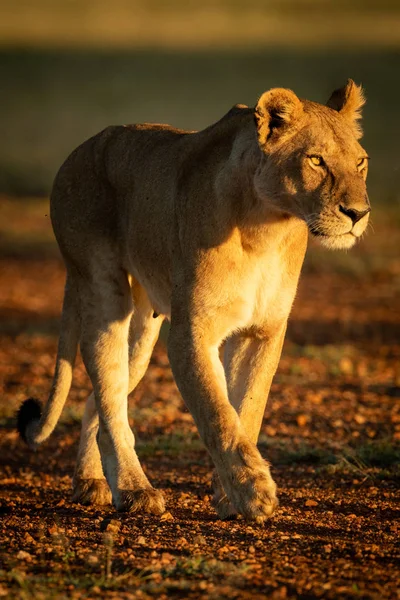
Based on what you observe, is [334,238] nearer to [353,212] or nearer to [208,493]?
[353,212]

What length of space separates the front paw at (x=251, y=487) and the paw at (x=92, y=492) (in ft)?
3.91

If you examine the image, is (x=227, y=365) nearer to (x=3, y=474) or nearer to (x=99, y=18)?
(x=3, y=474)

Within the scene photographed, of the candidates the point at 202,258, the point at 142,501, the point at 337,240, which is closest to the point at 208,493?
the point at 142,501

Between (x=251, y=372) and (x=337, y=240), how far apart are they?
838mm

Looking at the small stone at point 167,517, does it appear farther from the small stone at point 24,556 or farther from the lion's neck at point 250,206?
the lion's neck at point 250,206

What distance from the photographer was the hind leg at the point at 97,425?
5637mm

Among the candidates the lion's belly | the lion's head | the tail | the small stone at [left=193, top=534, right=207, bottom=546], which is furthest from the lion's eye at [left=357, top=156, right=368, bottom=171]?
the tail

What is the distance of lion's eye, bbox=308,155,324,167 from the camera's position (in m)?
4.70

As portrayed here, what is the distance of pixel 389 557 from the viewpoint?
4352 mm

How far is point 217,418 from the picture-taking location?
4684 millimetres

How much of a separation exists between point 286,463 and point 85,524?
1739mm

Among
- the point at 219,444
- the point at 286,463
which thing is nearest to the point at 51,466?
the point at 286,463

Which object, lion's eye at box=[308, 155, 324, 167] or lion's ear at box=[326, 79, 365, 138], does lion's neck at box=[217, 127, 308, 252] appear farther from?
lion's ear at box=[326, 79, 365, 138]

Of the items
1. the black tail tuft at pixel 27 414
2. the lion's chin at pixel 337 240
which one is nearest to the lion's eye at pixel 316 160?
the lion's chin at pixel 337 240
